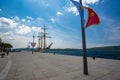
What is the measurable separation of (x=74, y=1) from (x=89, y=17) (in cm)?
150

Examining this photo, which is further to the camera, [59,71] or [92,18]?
[59,71]

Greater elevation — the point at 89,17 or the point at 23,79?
the point at 89,17

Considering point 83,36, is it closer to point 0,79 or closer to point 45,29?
point 0,79

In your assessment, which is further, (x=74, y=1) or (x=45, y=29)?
(x=45, y=29)

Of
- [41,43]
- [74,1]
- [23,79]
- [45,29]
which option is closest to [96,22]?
[74,1]

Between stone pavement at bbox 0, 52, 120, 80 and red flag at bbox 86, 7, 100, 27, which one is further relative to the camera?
red flag at bbox 86, 7, 100, 27

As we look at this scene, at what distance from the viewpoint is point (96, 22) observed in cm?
732

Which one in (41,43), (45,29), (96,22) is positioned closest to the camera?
(96,22)

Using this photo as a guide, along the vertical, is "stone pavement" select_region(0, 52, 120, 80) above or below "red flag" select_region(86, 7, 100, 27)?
below

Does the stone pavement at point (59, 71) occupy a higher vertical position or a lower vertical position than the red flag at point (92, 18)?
lower

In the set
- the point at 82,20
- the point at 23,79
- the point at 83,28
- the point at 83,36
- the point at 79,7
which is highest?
the point at 79,7

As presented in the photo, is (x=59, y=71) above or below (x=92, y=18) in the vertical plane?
below

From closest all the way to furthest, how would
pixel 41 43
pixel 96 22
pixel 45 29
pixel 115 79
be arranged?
1. pixel 115 79
2. pixel 96 22
3. pixel 41 43
4. pixel 45 29

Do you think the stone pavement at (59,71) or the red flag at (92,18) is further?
the red flag at (92,18)
